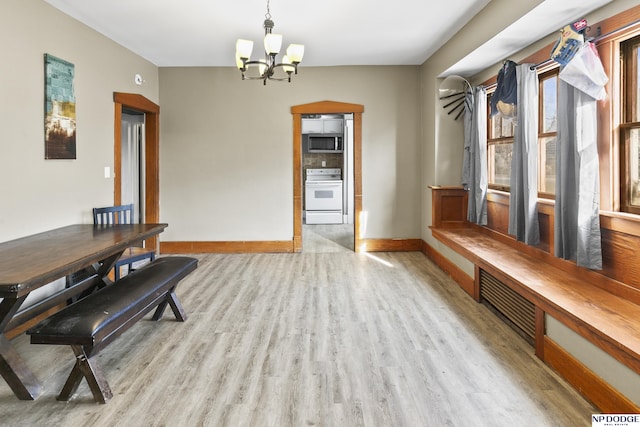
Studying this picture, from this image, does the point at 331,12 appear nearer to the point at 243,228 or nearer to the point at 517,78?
the point at 517,78

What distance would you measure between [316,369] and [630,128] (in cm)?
248

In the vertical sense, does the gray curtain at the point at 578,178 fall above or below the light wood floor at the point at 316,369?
above

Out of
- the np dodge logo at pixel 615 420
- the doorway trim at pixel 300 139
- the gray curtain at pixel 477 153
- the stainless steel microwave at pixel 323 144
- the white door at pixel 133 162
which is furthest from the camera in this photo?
the stainless steel microwave at pixel 323 144

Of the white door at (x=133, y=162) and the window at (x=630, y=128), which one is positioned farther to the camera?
the white door at (x=133, y=162)

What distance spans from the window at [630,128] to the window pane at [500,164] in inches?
64.1

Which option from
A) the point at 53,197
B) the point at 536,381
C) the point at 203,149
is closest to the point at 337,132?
the point at 203,149

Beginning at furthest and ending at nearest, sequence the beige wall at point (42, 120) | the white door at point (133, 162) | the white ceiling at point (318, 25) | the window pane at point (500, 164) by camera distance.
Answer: the white door at point (133, 162) < the window pane at point (500, 164) < the white ceiling at point (318, 25) < the beige wall at point (42, 120)

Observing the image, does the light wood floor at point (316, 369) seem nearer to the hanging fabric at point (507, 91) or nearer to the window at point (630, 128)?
the window at point (630, 128)

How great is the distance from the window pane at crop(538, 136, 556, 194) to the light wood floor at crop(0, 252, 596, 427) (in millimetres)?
1195

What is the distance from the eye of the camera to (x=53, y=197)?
3596mm

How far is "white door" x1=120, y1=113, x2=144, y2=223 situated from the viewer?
5418 millimetres

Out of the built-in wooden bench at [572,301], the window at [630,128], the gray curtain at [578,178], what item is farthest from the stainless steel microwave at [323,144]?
the window at [630,128]

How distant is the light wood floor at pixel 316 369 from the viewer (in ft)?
6.76

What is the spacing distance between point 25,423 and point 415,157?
5241mm
